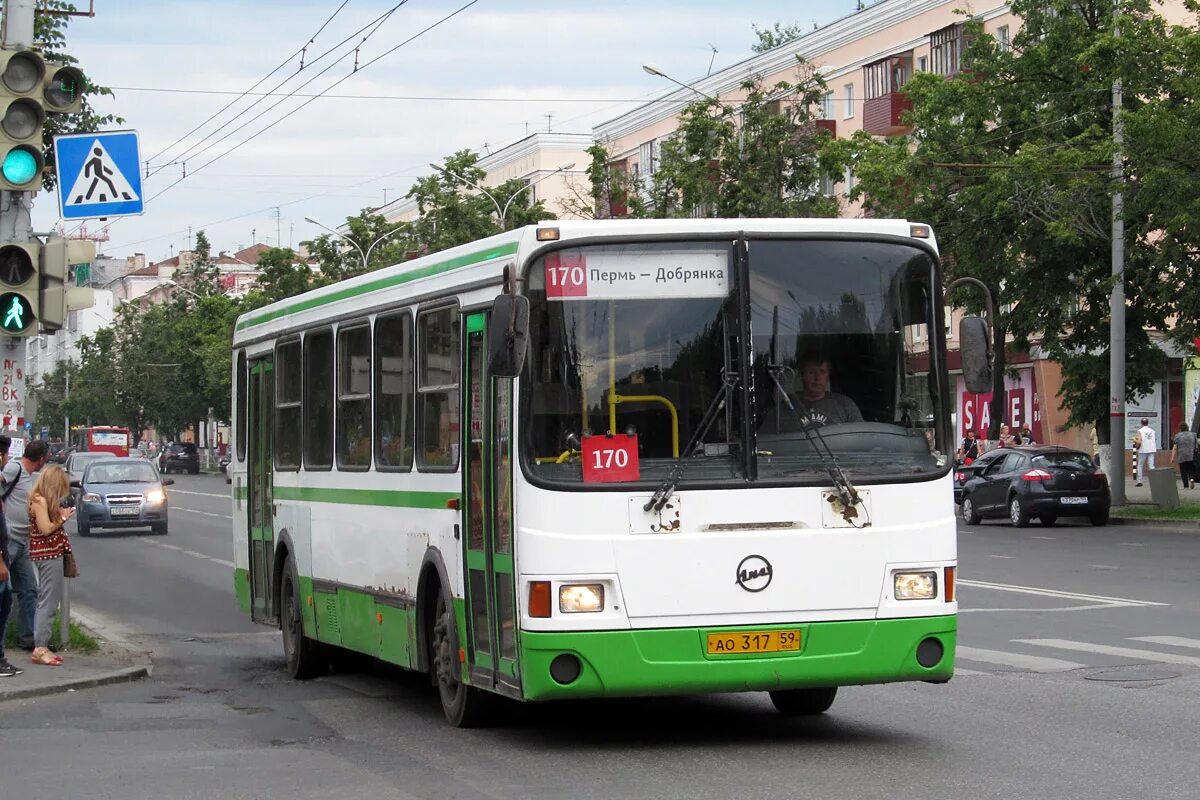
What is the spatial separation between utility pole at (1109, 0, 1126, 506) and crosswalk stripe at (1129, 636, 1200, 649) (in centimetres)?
1999

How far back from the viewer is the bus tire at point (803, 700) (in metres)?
11.3

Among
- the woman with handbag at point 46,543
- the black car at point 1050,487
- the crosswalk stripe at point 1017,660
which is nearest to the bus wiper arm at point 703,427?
the crosswalk stripe at point 1017,660

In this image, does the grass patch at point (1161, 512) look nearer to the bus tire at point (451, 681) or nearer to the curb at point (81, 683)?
the curb at point (81, 683)

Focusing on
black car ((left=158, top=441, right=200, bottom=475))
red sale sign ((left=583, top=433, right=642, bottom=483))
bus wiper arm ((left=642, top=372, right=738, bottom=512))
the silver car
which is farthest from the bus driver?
black car ((left=158, top=441, right=200, bottom=475))

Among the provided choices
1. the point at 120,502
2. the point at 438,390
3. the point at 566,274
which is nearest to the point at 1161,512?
the point at 120,502

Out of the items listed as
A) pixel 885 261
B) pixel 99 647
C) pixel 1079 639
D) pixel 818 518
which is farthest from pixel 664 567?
pixel 99 647

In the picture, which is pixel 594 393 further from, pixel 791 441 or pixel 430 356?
pixel 430 356

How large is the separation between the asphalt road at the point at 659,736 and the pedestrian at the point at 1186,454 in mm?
31431

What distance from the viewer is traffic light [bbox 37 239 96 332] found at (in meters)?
14.2

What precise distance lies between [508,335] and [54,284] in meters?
6.03

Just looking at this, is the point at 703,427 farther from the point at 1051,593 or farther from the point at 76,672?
the point at 1051,593

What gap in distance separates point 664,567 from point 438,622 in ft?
6.53

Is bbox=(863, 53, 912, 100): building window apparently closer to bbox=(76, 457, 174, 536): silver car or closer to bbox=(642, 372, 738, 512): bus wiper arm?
bbox=(76, 457, 174, 536): silver car

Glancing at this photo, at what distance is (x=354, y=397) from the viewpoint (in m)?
12.9
